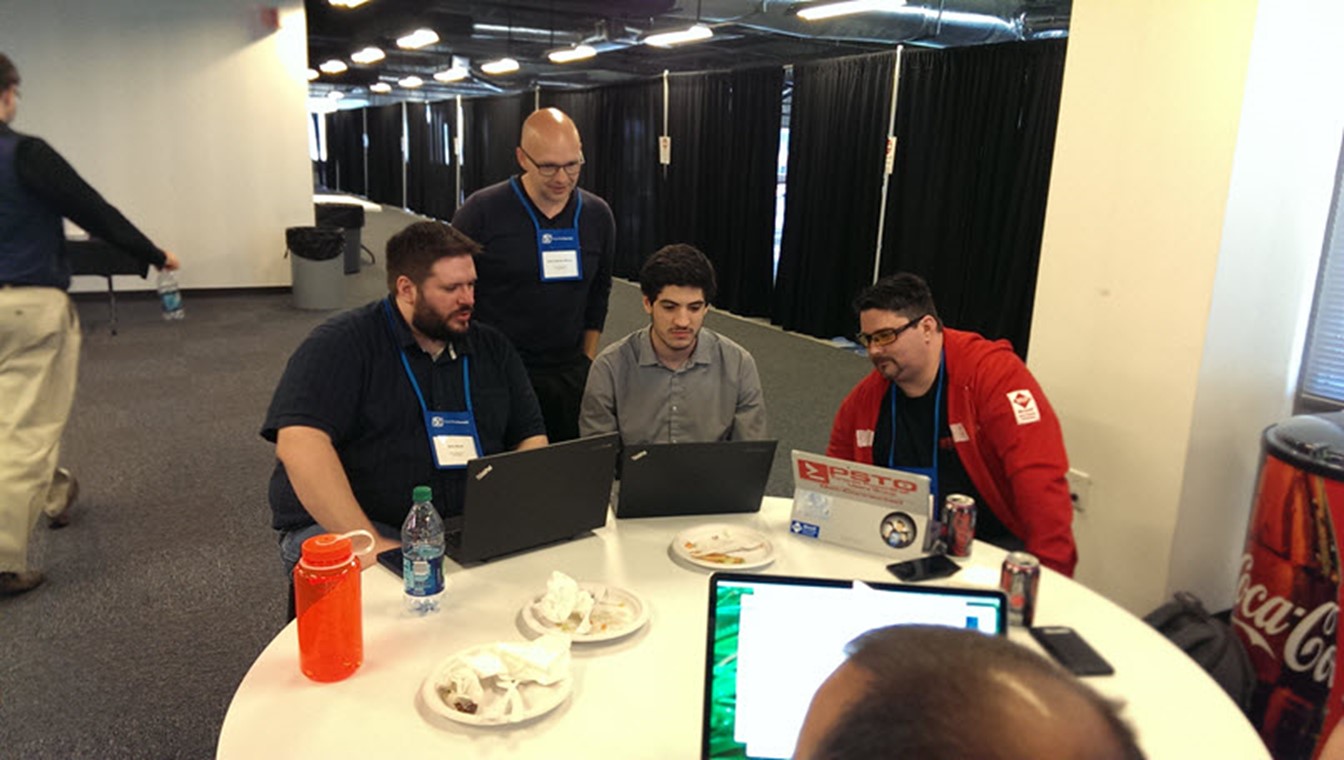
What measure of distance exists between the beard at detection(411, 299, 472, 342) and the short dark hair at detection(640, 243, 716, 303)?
0.54 meters

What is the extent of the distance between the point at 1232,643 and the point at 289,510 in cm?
237

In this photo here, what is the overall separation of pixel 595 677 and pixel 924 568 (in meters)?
0.71

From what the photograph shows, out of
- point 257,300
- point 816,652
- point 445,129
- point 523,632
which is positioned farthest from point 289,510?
point 445,129

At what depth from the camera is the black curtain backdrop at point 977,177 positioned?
5.26m

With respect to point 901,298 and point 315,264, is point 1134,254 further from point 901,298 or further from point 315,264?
point 315,264

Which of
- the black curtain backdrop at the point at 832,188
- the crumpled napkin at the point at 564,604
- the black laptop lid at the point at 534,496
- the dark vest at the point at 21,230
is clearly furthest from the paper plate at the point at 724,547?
the black curtain backdrop at the point at 832,188

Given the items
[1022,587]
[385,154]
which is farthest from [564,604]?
[385,154]

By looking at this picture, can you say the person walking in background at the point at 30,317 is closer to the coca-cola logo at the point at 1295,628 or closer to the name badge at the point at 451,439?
the name badge at the point at 451,439

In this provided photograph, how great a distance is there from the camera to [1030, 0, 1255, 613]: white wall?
2547mm

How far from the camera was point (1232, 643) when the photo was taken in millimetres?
2324

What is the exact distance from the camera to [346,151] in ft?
74.3

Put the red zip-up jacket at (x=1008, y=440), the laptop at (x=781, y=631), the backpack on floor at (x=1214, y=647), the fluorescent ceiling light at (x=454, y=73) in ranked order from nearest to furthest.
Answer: the laptop at (x=781, y=631) → the red zip-up jacket at (x=1008, y=440) → the backpack on floor at (x=1214, y=647) → the fluorescent ceiling light at (x=454, y=73)

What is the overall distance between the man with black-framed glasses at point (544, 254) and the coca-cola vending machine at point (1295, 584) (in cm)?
204

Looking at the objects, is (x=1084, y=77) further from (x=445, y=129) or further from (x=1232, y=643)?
(x=445, y=129)
